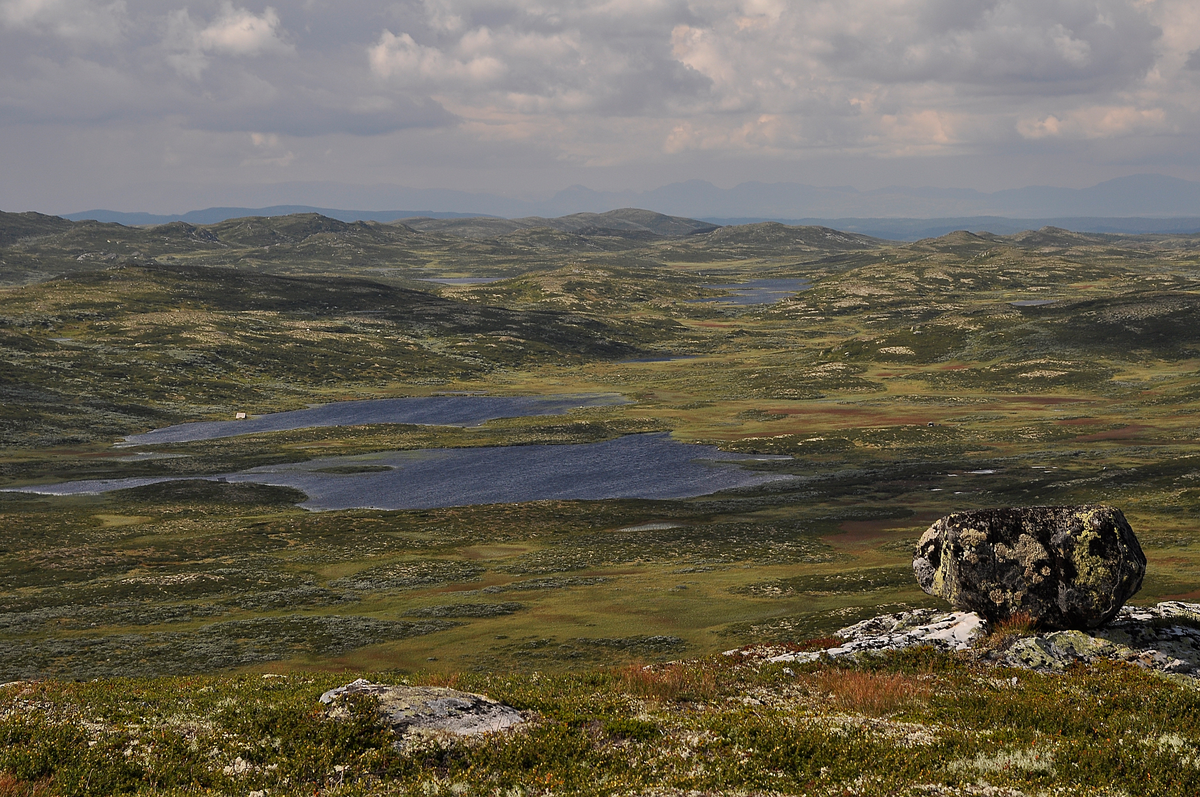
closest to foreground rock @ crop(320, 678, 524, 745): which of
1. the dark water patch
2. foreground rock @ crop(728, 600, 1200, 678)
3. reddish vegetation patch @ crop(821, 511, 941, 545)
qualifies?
foreground rock @ crop(728, 600, 1200, 678)

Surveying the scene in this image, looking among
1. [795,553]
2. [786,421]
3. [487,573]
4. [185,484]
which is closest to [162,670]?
[487,573]

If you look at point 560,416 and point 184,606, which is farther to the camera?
point 560,416

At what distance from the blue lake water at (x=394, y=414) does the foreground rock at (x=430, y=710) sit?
135 m

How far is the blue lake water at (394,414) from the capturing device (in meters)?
151

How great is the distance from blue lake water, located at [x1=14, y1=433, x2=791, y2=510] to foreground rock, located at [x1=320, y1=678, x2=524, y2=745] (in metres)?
77.2

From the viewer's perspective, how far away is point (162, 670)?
1633 inches

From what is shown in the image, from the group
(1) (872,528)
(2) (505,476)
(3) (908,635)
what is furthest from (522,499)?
(3) (908,635)

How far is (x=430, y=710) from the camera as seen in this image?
19.6 m

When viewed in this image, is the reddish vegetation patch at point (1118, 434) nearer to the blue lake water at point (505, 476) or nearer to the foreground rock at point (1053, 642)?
the blue lake water at point (505, 476)

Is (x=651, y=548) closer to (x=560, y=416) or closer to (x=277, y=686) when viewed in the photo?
(x=277, y=686)

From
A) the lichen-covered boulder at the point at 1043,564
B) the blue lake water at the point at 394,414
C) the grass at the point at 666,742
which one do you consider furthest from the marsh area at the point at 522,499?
the grass at the point at 666,742

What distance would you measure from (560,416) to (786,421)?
41776 millimetres

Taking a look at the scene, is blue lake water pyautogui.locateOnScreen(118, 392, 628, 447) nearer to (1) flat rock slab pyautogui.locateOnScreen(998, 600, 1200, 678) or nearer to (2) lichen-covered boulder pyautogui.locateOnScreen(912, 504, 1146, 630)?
(2) lichen-covered boulder pyautogui.locateOnScreen(912, 504, 1146, 630)

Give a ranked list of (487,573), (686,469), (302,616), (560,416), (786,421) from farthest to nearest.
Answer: (560,416) < (786,421) < (686,469) < (487,573) < (302,616)
